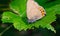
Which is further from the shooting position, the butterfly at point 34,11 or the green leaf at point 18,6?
the green leaf at point 18,6

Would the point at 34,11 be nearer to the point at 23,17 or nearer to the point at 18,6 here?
the point at 23,17

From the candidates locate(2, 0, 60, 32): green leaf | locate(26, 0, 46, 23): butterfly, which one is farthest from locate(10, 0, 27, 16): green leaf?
locate(26, 0, 46, 23): butterfly

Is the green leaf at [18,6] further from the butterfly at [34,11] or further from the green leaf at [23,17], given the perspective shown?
the butterfly at [34,11]

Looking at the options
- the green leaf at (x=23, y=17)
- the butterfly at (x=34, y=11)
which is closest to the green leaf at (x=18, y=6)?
the green leaf at (x=23, y=17)

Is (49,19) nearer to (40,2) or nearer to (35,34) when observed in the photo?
(40,2)

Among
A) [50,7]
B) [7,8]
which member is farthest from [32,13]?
[7,8]
